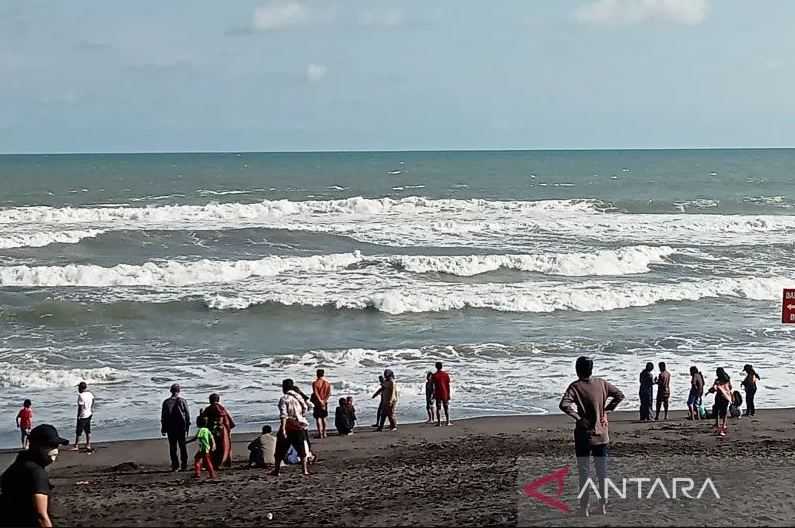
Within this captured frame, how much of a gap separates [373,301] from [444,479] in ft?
49.8

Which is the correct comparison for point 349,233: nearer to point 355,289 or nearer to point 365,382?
point 355,289

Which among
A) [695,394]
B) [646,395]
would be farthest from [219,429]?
[695,394]

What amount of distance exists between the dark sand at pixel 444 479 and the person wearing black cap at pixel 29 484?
148 inches

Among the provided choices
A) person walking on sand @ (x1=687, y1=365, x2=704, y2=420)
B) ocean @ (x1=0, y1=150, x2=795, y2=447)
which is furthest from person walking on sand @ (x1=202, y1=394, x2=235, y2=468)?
person walking on sand @ (x1=687, y1=365, x2=704, y2=420)

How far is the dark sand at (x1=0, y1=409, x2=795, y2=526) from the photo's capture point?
903cm

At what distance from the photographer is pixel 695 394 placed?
52.2ft

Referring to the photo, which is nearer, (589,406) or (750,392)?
(589,406)

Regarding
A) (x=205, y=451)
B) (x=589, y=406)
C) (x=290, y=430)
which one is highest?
(x=589, y=406)

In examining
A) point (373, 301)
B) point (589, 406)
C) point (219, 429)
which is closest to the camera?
point (589, 406)

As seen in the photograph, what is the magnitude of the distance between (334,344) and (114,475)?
975 cm

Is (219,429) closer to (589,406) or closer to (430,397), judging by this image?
(430,397)

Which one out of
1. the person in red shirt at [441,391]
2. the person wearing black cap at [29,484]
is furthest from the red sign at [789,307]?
the person wearing black cap at [29,484]

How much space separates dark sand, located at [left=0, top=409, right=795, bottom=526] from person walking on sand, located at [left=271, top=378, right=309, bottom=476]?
225mm

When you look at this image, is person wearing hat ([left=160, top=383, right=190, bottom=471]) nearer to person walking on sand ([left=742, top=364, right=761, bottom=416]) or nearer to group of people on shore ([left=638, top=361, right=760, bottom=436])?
group of people on shore ([left=638, top=361, right=760, bottom=436])
